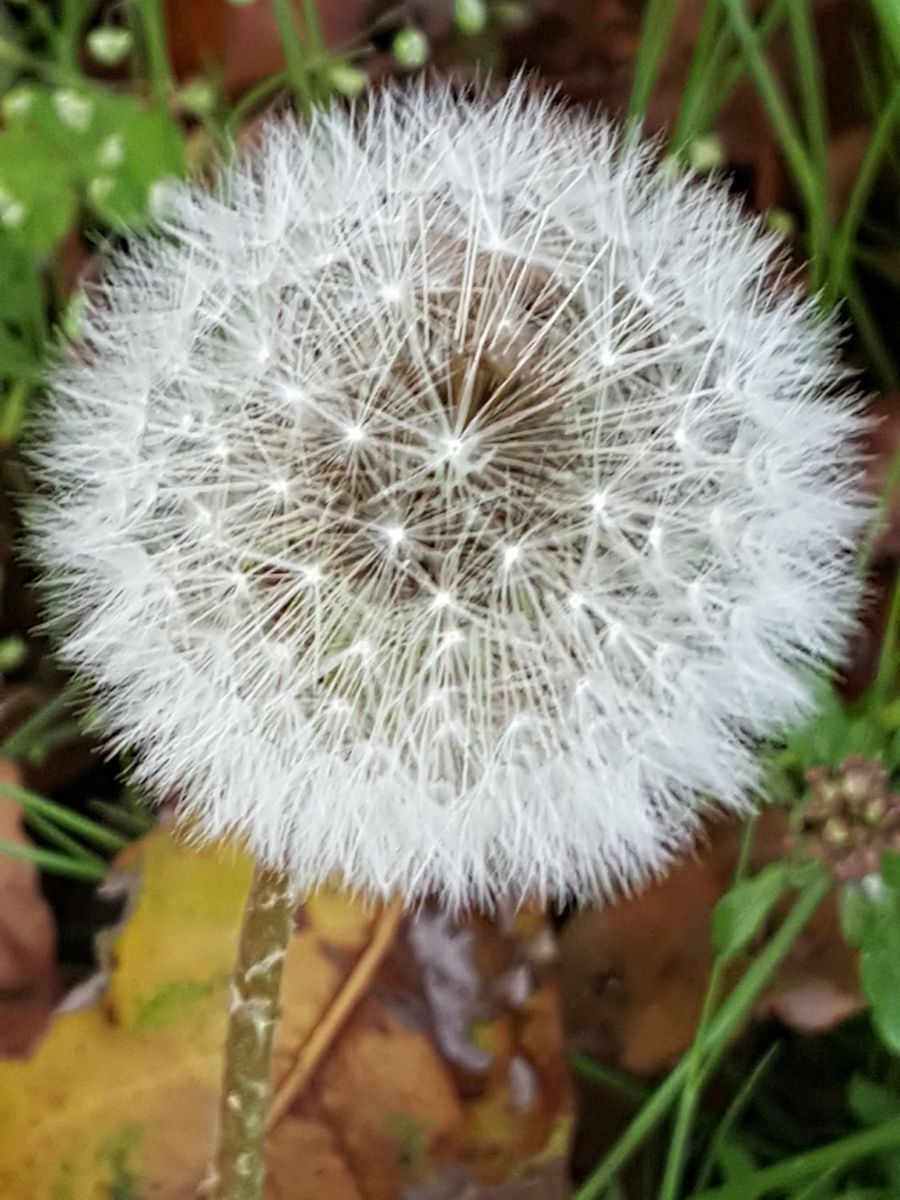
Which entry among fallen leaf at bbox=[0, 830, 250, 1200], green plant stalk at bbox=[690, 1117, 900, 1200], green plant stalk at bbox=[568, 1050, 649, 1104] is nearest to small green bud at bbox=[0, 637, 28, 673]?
fallen leaf at bbox=[0, 830, 250, 1200]

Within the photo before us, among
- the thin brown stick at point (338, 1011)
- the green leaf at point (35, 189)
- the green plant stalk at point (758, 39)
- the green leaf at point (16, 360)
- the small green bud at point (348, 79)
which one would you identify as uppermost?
the green plant stalk at point (758, 39)

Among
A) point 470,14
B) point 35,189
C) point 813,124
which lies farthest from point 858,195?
point 35,189

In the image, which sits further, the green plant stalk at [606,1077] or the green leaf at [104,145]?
the green plant stalk at [606,1077]

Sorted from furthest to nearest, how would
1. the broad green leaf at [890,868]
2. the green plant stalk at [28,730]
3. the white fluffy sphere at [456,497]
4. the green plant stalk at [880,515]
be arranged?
the green plant stalk at [28,730] < the green plant stalk at [880,515] < the broad green leaf at [890,868] < the white fluffy sphere at [456,497]

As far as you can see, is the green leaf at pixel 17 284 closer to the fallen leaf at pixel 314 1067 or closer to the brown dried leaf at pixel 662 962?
the fallen leaf at pixel 314 1067

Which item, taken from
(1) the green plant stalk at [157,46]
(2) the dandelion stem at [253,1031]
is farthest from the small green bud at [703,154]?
(2) the dandelion stem at [253,1031]

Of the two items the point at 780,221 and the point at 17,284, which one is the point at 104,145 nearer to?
A: the point at 17,284

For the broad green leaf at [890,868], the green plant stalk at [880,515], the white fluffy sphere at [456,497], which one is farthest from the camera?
the green plant stalk at [880,515]

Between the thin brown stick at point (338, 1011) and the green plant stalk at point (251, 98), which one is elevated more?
the green plant stalk at point (251, 98)
